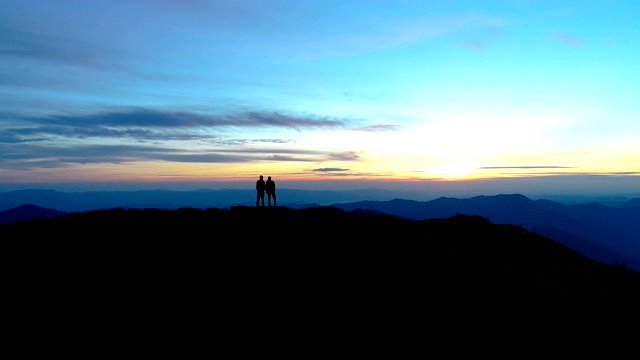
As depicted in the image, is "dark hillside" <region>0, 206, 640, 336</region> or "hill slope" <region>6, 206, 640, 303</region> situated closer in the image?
"dark hillside" <region>0, 206, 640, 336</region>

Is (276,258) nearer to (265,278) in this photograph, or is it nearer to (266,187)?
(265,278)

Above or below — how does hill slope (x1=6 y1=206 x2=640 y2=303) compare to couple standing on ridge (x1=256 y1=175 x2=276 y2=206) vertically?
below

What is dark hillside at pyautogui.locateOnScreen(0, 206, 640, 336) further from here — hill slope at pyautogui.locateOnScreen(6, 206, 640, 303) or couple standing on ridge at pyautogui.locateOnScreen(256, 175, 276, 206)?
couple standing on ridge at pyautogui.locateOnScreen(256, 175, 276, 206)

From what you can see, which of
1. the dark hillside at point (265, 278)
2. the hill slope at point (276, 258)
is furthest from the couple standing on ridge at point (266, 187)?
the dark hillside at point (265, 278)

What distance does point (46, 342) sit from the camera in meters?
13.4

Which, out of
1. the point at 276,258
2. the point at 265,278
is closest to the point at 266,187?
the point at 276,258

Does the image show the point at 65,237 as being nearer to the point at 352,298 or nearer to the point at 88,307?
the point at 88,307

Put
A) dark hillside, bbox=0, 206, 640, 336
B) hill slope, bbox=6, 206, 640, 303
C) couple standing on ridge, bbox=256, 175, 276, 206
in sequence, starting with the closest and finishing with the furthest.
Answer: dark hillside, bbox=0, 206, 640, 336 < hill slope, bbox=6, 206, 640, 303 < couple standing on ridge, bbox=256, 175, 276, 206

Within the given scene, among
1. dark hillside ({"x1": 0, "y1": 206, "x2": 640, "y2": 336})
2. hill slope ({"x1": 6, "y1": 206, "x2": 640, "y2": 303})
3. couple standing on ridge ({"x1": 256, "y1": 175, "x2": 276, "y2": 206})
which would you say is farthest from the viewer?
couple standing on ridge ({"x1": 256, "y1": 175, "x2": 276, "y2": 206})

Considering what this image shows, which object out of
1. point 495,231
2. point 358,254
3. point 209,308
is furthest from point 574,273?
point 209,308

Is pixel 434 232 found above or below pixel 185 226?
below

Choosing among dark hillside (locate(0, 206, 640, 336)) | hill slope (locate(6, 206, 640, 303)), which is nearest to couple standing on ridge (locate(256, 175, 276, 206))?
hill slope (locate(6, 206, 640, 303))

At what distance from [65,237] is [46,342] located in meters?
9.81

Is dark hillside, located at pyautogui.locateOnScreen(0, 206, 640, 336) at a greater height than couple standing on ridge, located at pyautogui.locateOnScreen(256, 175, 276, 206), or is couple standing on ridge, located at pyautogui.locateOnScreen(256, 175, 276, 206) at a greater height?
couple standing on ridge, located at pyautogui.locateOnScreen(256, 175, 276, 206)
